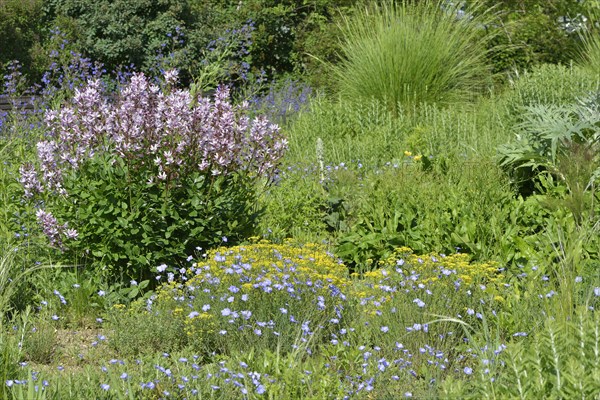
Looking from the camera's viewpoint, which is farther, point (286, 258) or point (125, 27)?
point (125, 27)

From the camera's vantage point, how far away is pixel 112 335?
455cm

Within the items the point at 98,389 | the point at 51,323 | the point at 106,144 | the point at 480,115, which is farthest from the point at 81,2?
the point at 98,389

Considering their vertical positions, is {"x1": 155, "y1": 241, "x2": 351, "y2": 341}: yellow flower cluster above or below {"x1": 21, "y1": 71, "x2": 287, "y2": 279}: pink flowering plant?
below

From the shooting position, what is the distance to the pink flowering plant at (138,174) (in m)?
5.11

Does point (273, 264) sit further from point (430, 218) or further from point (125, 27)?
point (125, 27)

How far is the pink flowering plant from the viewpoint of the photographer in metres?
5.11

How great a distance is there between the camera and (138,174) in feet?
17.0

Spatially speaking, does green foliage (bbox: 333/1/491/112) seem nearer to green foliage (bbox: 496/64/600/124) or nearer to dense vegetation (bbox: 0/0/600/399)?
green foliage (bbox: 496/64/600/124)

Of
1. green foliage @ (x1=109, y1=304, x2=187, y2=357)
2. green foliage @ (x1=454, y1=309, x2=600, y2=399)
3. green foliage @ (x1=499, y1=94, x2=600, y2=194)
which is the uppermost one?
green foliage @ (x1=499, y1=94, x2=600, y2=194)

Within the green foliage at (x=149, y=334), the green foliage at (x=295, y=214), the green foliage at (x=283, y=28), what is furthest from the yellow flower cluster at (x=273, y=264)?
the green foliage at (x=283, y=28)

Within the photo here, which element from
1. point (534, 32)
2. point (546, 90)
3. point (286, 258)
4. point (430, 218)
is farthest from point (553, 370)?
point (534, 32)

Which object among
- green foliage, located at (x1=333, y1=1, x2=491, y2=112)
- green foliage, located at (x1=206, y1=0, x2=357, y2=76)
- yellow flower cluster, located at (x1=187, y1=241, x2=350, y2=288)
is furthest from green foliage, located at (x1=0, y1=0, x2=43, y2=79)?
yellow flower cluster, located at (x1=187, y1=241, x2=350, y2=288)

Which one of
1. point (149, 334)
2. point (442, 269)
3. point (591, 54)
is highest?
point (591, 54)

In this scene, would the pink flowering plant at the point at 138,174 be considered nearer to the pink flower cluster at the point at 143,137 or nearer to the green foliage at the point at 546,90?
the pink flower cluster at the point at 143,137
